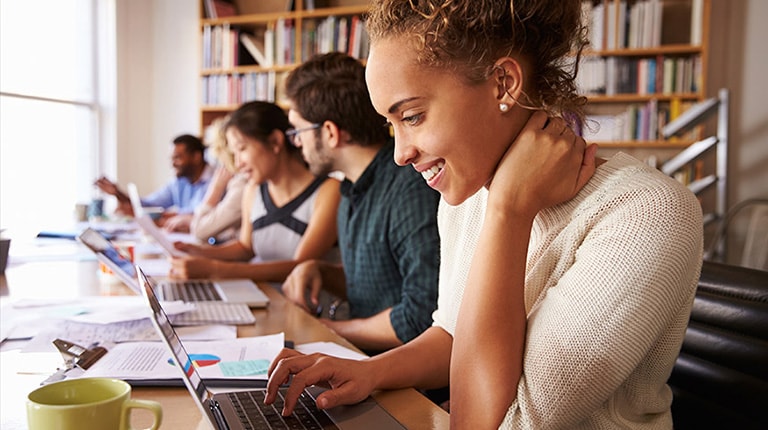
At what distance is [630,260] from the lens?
2.55ft

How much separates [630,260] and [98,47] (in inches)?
215

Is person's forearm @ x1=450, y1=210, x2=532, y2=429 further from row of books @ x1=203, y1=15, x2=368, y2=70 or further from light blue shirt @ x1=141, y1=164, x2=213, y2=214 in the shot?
light blue shirt @ x1=141, y1=164, x2=213, y2=214

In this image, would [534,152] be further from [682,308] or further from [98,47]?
[98,47]

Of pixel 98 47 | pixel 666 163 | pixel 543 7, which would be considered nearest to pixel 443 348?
pixel 543 7

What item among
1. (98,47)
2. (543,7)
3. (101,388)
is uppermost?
(98,47)

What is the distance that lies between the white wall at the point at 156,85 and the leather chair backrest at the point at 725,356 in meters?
4.97

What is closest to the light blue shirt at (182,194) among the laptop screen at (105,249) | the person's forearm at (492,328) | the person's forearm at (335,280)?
the person's forearm at (335,280)

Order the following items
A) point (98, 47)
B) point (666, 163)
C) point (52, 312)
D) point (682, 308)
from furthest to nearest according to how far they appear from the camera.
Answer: point (98, 47), point (666, 163), point (52, 312), point (682, 308)

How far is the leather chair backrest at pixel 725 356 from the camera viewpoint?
102cm

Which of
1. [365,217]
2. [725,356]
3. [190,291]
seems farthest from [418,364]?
[190,291]

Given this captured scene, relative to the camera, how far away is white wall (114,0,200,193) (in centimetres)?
569

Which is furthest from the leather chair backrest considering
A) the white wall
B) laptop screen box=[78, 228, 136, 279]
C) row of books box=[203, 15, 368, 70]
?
the white wall

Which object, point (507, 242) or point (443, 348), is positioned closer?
point (507, 242)

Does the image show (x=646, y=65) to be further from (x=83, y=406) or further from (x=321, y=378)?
(x=83, y=406)
